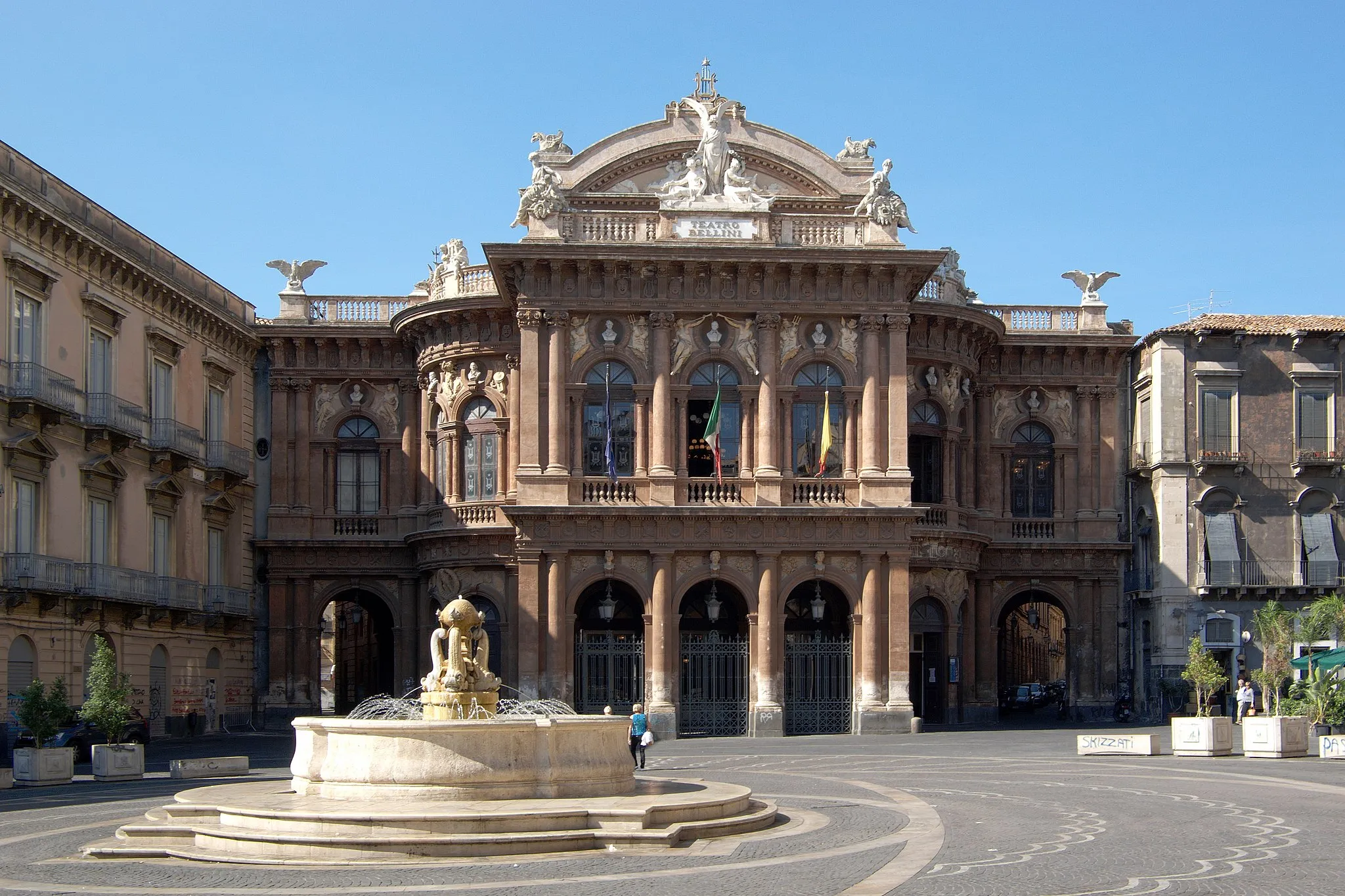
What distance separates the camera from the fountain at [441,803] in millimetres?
17922

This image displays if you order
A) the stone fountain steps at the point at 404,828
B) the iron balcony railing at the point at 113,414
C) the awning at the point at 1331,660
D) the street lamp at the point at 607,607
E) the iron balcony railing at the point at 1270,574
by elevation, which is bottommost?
the stone fountain steps at the point at 404,828

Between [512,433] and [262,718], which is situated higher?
[512,433]

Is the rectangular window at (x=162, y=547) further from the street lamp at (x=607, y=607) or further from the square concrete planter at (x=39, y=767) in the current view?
the square concrete planter at (x=39, y=767)

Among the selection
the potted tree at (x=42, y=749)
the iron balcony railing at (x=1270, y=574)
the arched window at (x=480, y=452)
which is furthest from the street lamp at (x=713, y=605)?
the potted tree at (x=42, y=749)

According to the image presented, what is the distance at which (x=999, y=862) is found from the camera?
1738 cm

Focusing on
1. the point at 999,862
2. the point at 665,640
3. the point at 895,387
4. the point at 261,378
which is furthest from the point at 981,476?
the point at 999,862

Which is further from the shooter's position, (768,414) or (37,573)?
(768,414)

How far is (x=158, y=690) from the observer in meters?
42.7

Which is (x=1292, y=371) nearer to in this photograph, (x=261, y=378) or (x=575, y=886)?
(x=261, y=378)

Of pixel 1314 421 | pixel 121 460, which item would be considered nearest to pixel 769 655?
pixel 121 460

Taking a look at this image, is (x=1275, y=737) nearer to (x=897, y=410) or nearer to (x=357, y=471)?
(x=897, y=410)

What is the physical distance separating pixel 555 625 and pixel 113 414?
11.3 metres

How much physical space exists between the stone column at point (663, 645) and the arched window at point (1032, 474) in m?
13.1

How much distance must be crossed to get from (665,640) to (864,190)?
1411 cm
